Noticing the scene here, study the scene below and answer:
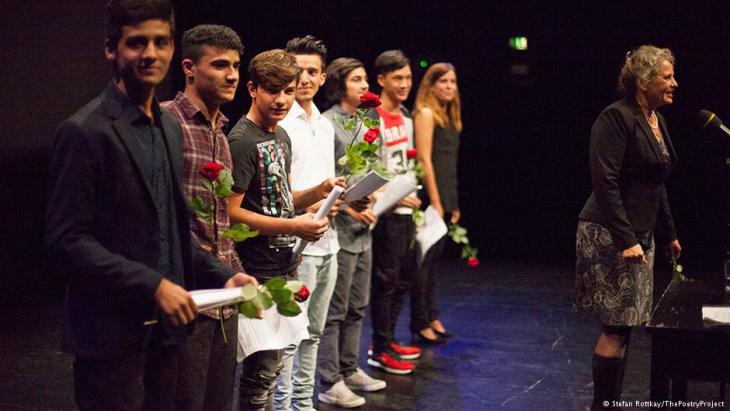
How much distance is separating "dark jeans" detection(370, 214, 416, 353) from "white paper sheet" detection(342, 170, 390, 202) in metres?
1.36

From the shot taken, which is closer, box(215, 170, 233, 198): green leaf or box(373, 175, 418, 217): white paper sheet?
box(215, 170, 233, 198): green leaf

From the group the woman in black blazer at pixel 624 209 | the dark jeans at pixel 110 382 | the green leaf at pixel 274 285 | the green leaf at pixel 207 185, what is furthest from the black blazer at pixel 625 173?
the dark jeans at pixel 110 382

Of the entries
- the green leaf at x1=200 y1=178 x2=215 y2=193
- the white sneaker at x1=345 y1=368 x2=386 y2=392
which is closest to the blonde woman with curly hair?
the white sneaker at x1=345 y1=368 x2=386 y2=392

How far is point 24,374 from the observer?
438 cm

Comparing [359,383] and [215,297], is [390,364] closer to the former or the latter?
[359,383]

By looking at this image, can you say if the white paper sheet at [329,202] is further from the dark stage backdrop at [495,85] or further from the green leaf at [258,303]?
the dark stage backdrop at [495,85]

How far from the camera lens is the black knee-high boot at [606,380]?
3430mm

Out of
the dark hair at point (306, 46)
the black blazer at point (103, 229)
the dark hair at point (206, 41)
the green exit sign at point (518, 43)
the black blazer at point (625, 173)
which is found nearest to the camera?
the black blazer at point (103, 229)

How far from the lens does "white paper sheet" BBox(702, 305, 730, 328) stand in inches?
106

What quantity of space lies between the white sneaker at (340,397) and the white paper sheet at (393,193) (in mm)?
781

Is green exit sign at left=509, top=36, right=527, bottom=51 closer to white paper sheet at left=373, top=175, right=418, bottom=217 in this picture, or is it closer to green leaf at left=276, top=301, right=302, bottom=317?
white paper sheet at left=373, top=175, right=418, bottom=217

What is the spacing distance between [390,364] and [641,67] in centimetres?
195

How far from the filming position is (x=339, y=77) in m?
4.03

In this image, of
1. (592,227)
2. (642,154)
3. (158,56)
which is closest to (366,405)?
(592,227)
